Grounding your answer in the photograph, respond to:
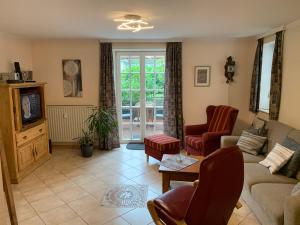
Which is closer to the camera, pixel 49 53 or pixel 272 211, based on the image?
pixel 272 211


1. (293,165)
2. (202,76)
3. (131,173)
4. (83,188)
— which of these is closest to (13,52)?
(83,188)

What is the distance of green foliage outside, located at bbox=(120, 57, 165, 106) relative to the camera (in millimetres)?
A: 4895

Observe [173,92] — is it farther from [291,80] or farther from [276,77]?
[291,80]

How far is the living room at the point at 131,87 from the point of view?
2.56 meters

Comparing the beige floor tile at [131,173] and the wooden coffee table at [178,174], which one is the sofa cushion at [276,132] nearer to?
the wooden coffee table at [178,174]

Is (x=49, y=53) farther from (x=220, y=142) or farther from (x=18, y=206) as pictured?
(x=220, y=142)

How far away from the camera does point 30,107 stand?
3799 millimetres

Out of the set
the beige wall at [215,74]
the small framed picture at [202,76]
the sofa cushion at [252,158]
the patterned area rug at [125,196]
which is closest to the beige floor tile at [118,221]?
the patterned area rug at [125,196]

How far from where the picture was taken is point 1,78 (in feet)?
12.3

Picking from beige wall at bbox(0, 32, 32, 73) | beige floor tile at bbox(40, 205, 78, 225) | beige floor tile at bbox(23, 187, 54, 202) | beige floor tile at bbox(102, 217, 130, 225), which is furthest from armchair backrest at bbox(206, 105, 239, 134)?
beige wall at bbox(0, 32, 32, 73)

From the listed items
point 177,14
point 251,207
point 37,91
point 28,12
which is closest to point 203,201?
point 251,207

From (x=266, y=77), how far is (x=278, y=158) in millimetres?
2051

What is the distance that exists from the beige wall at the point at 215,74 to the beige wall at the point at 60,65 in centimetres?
184

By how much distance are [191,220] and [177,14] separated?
2185 mm
